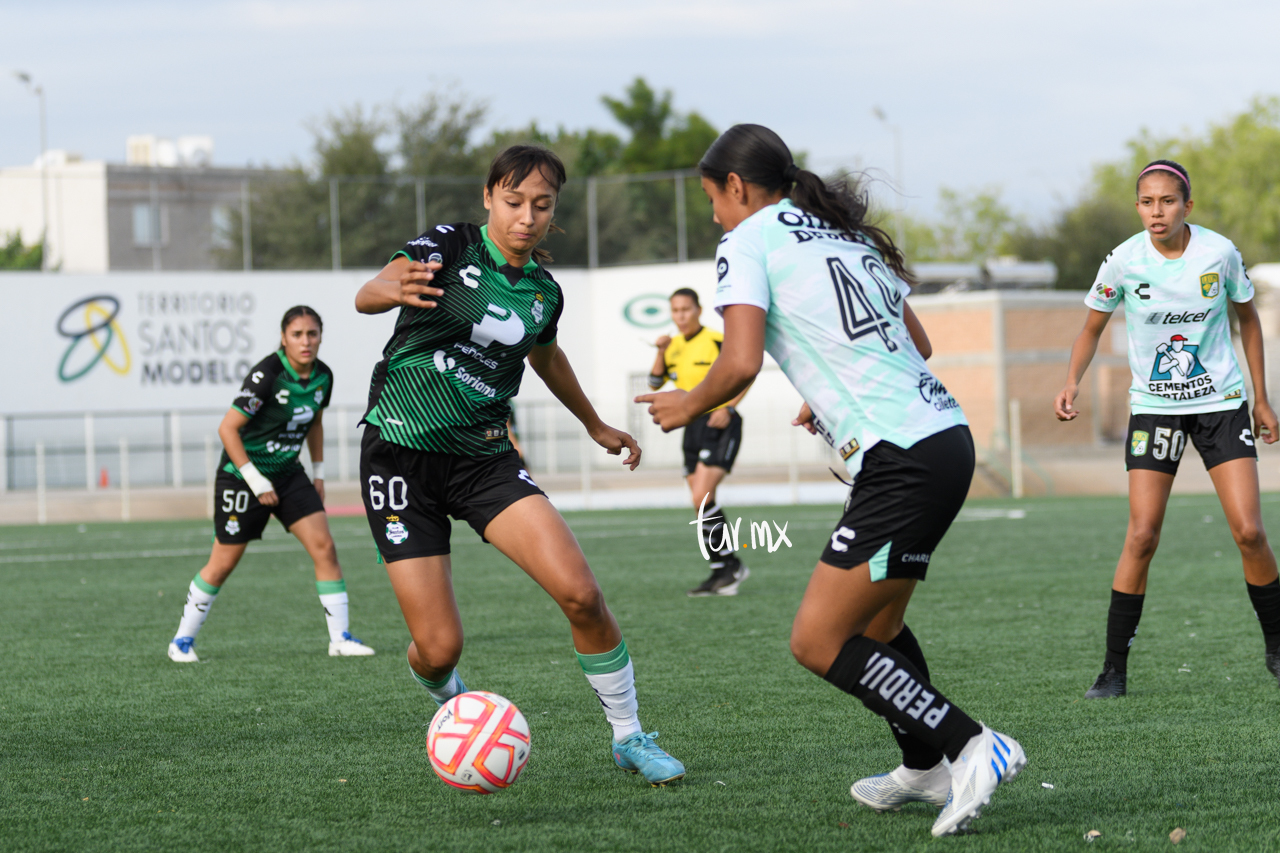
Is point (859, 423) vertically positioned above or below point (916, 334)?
below

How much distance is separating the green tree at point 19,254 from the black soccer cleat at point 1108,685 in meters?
29.8

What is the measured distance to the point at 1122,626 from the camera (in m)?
6.02

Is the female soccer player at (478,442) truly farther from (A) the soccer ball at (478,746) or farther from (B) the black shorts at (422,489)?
(A) the soccer ball at (478,746)

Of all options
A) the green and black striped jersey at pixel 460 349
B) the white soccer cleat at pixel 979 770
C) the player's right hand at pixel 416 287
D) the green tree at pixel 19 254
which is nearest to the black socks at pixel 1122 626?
the white soccer cleat at pixel 979 770

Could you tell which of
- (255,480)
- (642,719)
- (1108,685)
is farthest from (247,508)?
(1108,685)

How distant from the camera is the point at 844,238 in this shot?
12.3ft

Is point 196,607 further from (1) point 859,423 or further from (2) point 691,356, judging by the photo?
(1) point 859,423

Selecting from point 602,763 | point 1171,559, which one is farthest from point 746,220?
point 1171,559

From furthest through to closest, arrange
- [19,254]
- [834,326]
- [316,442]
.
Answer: [19,254], [316,442], [834,326]

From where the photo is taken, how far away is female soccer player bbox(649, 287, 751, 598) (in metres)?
10.5

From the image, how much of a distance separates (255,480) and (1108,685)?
14.5ft

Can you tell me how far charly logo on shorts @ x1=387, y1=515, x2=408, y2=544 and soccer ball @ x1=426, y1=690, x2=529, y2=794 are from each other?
0.58 m

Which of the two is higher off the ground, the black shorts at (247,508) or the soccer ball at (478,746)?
the black shorts at (247,508)

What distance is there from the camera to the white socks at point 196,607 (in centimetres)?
782
